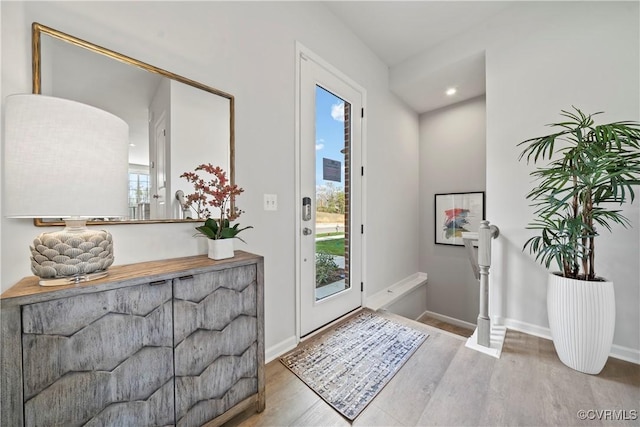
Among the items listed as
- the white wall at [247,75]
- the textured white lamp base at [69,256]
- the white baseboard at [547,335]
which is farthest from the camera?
the white baseboard at [547,335]

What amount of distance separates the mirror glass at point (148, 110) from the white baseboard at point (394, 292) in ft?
6.64

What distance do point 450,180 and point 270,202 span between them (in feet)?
9.03

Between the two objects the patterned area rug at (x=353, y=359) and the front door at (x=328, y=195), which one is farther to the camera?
the front door at (x=328, y=195)

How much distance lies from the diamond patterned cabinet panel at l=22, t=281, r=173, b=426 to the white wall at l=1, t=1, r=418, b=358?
367 mm

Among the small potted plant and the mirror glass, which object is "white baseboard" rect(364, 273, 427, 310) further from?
the mirror glass

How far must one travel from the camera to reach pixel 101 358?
81cm

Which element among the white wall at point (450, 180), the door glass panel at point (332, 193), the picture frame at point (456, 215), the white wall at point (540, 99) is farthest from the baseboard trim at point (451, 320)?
the door glass panel at point (332, 193)

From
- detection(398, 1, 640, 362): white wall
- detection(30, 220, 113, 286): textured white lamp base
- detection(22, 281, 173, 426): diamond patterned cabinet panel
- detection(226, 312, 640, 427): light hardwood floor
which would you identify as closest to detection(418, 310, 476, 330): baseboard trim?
detection(398, 1, 640, 362): white wall

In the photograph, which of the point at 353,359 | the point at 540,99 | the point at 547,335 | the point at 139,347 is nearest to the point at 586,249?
the point at 547,335

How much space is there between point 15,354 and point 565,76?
3.44m

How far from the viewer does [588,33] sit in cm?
183

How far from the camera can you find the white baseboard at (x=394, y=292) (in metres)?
2.62

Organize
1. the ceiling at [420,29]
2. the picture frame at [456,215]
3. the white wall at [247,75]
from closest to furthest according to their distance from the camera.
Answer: the white wall at [247,75]
the ceiling at [420,29]
the picture frame at [456,215]

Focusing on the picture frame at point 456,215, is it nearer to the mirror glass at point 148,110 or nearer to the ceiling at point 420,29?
the ceiling at point 420,29
